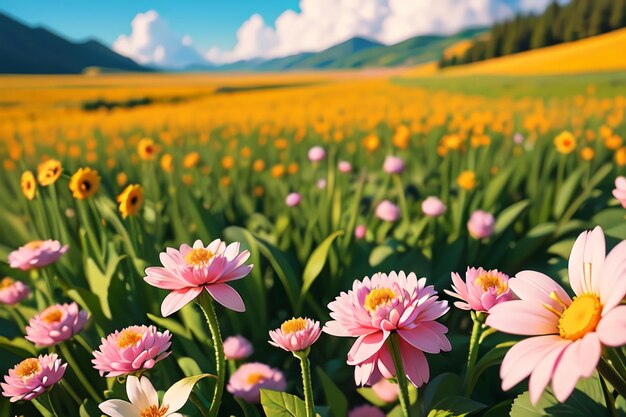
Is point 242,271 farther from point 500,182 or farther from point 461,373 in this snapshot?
point 500,182

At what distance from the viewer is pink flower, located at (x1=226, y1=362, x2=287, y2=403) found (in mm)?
884

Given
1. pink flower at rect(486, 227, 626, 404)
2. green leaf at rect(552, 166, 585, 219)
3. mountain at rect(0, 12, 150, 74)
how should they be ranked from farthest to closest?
mountain at rect(0, 12, 150, 74) < green leaf at rect(552, 166, 585, 219) < pink flower at rect(486, 227, 626, 404)

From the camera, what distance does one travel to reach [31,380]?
2.00 feet

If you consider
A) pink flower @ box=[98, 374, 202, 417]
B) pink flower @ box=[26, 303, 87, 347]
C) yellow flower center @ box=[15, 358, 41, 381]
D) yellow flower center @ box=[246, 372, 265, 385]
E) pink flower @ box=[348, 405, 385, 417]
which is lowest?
pink flower @ box=[348, 405, 385, 417]

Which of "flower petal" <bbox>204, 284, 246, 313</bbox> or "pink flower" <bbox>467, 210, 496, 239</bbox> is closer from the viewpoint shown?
"flower petal" <bbox>204, 284, 246, 313</bbox>

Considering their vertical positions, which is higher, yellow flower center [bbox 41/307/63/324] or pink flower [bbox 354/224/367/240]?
yellow flower center [bbox 41/307/63/324]

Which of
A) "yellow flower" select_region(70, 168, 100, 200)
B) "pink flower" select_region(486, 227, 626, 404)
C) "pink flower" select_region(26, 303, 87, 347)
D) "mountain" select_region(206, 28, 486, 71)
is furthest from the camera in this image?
"mountain" select_region(206, 28, 486, 71)

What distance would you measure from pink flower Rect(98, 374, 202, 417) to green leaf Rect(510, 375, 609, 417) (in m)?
0.39

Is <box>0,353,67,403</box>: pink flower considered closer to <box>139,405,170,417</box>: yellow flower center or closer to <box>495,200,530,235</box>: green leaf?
<box>139,405,170,417</box>: yellow flower center

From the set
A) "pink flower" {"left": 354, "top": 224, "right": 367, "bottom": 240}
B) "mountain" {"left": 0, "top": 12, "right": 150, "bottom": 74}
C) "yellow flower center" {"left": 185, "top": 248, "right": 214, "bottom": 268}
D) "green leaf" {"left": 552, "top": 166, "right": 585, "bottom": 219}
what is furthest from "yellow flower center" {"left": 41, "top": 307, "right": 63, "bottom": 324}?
"mountain" {"left": 0, "top": 12, "right": 150, "bottom": 74}

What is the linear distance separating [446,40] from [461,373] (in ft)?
467

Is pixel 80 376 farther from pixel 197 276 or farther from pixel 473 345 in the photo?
pixel 473 345

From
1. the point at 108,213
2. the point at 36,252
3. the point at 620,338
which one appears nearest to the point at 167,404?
the point at 620,338

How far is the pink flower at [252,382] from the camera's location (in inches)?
34.8
